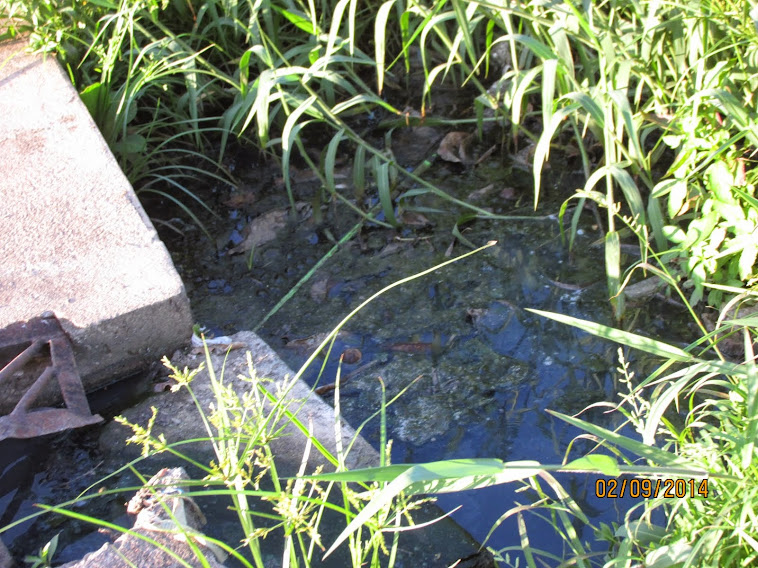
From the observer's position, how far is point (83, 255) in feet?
6.41

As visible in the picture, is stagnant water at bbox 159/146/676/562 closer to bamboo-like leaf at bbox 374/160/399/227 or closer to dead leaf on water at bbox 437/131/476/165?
dead leaf on water at bbox 437/131/476/165

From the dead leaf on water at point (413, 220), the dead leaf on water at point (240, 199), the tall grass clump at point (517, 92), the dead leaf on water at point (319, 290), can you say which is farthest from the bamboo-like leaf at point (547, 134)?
the dead leaf on water at point (240, 199)

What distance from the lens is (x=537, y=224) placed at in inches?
96.7

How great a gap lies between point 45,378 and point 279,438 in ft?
1.84

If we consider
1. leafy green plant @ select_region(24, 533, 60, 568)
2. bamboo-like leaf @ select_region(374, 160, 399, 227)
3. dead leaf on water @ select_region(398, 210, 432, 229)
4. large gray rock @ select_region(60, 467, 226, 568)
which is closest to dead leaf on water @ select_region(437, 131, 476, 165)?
dead leaf on water @ select_region(398, 210, 432, 229)

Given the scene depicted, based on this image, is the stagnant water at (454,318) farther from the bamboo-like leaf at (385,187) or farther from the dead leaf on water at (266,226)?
the bamboo-like leaf at (385,187)

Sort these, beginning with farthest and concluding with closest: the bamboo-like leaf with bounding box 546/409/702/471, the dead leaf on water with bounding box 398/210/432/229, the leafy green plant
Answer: the dead leaf on water with bounding box 398/210/432/229 → the leafy green plant → the bamboo-like leaf with bounding box 546/409/702/471

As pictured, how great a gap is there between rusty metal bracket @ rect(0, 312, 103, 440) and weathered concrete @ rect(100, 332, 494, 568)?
0.09 m

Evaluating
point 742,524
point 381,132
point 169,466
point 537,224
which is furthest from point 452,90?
point 742,524

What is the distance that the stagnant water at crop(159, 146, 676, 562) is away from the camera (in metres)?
1.83

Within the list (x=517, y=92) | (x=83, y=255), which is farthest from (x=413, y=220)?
(x=83, y=255)

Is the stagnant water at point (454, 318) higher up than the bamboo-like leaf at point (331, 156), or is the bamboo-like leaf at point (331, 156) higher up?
the bamboo-like leaf at point (331, 156)

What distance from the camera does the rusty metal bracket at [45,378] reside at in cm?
168
